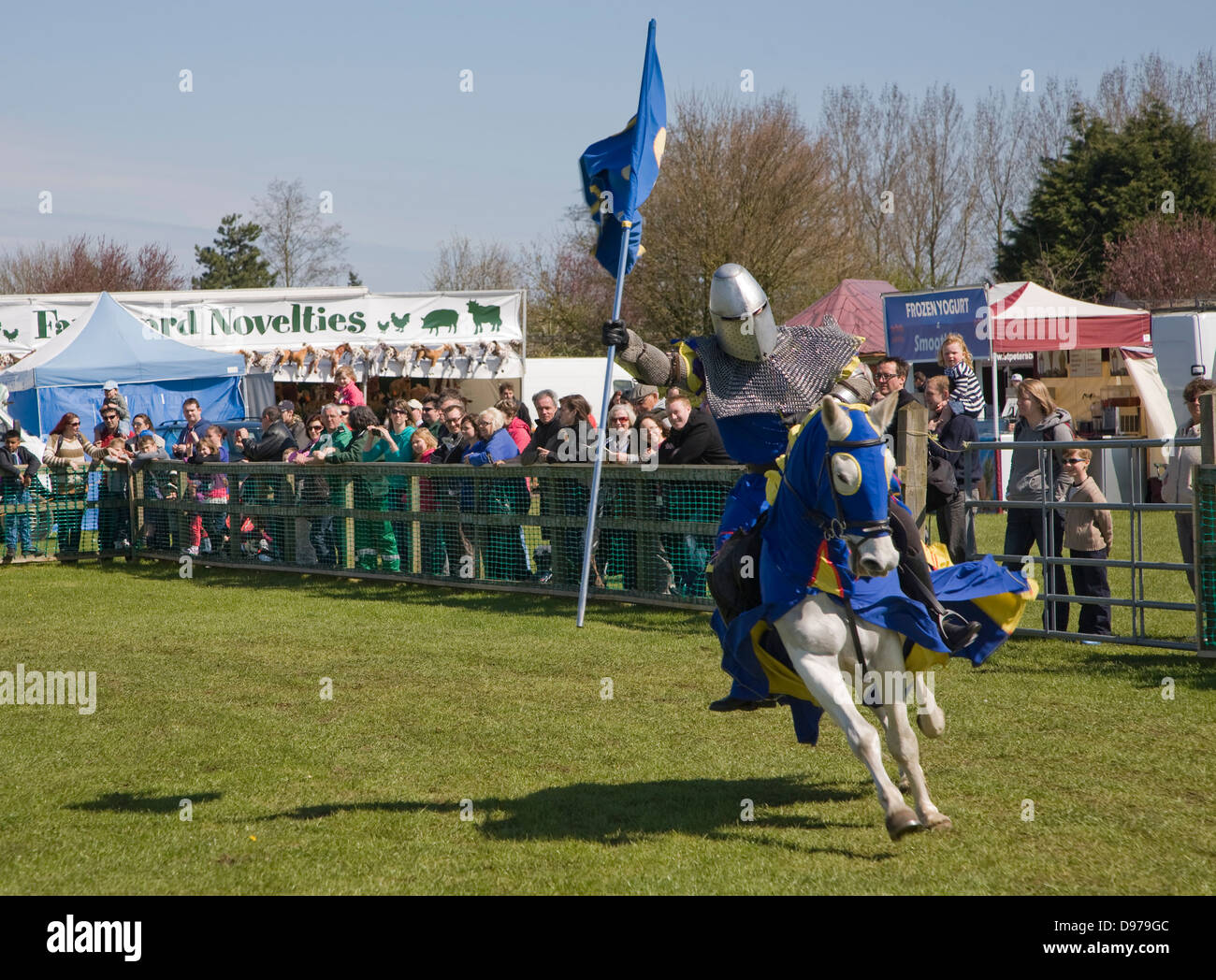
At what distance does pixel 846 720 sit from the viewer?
5297 millimetres

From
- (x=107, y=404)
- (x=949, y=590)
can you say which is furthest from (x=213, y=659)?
(x=107, y=404)

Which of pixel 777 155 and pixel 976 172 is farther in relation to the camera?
pixel 976 172

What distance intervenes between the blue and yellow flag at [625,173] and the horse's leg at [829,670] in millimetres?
5752

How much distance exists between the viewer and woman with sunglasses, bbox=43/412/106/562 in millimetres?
17844

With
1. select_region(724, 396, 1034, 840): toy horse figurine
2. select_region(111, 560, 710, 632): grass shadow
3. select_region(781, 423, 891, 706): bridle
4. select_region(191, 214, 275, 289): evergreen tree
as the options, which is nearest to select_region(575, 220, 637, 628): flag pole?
select_region(111, 560, 710, 632): grass shadow

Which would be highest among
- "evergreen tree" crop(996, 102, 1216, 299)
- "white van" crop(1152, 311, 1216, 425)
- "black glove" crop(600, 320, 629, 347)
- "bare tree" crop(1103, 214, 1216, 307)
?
"evergreen tree" crop(996, 102, 1216, 299)

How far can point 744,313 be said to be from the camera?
19.6ft

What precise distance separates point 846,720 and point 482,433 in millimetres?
8921

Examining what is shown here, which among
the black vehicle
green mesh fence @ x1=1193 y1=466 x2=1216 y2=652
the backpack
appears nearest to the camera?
green mesh fence @ x1=1193 y1=466 x2=1216 y2=652

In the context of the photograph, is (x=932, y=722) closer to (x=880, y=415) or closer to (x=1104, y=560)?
(x=880, y=415)

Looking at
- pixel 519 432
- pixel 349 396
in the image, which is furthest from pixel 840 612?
pixel 349 396

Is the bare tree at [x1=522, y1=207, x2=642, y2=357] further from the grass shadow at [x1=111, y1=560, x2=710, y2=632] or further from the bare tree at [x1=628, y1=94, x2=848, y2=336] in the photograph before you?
the grass shadow at [x1=111, y1=560, x2=710, y2=632]

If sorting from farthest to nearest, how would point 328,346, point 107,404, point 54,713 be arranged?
1. point 328,346
2. point 107,404
3. point 54,713

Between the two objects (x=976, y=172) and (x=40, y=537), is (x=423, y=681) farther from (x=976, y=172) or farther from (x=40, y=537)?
(x=976, y=172)
